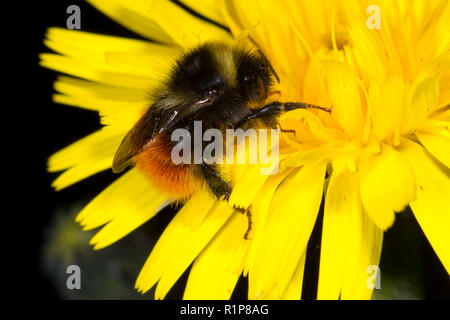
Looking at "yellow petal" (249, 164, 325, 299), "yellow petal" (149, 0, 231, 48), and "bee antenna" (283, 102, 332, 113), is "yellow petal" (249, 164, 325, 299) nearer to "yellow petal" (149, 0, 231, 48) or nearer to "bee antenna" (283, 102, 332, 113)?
"bee antenna" (283, 102, 332, 113)

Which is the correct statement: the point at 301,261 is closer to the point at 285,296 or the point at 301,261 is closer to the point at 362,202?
the point at 285,296

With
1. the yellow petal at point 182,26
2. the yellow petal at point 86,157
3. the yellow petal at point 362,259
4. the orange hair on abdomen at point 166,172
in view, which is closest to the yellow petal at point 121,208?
the yellow petal at point 86,157

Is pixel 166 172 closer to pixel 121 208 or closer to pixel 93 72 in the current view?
pixel 121 208

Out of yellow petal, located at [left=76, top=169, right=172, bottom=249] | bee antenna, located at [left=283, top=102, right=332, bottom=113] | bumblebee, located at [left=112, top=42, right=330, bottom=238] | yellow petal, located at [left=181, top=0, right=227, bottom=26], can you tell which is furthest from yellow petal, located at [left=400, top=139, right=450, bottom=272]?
yellow petal, located at [left=181, top=0, right=227, bottom=26]

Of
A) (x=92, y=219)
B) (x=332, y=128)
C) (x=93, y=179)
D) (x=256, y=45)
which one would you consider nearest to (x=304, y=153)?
(x=332, y=128)

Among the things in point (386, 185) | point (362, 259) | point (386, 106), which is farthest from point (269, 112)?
point (362, 259)

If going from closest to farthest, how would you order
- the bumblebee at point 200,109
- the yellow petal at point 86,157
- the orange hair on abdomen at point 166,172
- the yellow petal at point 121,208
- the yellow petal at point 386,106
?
the yellow petal at point 386,106 < the bumblebee at point 200,109 < the orange hair on abdomen at point 166,172 < the yellow petal at point 121,208 < the yellow petal at point 86,157

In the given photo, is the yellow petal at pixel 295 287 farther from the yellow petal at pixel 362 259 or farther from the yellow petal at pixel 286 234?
the yellow petal at pixel 362 259
